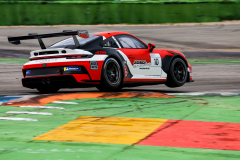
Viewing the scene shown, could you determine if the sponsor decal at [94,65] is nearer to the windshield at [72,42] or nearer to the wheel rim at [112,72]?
the wheel rim at [112,72]

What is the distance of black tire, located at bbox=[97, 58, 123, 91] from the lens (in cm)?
889

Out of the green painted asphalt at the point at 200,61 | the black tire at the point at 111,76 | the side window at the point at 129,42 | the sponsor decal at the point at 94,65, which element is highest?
the side window at the point at 129,42

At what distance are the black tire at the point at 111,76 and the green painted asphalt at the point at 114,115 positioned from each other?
671mm

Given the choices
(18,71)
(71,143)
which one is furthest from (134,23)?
(71,143)

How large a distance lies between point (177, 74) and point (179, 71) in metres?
0.11

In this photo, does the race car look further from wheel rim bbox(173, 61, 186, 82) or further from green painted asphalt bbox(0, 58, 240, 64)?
green painted asphalt bbox(0, 58, 240, 64)

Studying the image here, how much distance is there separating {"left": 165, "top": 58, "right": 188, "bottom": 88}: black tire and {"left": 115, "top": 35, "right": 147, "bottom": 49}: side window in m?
0.84

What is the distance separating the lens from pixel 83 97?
28.2ft

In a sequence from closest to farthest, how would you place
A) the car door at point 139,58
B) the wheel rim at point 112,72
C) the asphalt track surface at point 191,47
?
the wheel rim at point 112,72 → the car door at point 139,58 → the asphalt track surface at point 191,47

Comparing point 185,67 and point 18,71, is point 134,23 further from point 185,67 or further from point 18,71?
point 185,67

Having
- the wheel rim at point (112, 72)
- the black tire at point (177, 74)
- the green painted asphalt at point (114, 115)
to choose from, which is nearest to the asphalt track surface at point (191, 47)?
the black tire at point (177, 74)

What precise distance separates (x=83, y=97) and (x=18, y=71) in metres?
6.79

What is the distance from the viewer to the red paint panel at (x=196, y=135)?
15.9 feet

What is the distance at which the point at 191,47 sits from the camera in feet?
77.1
